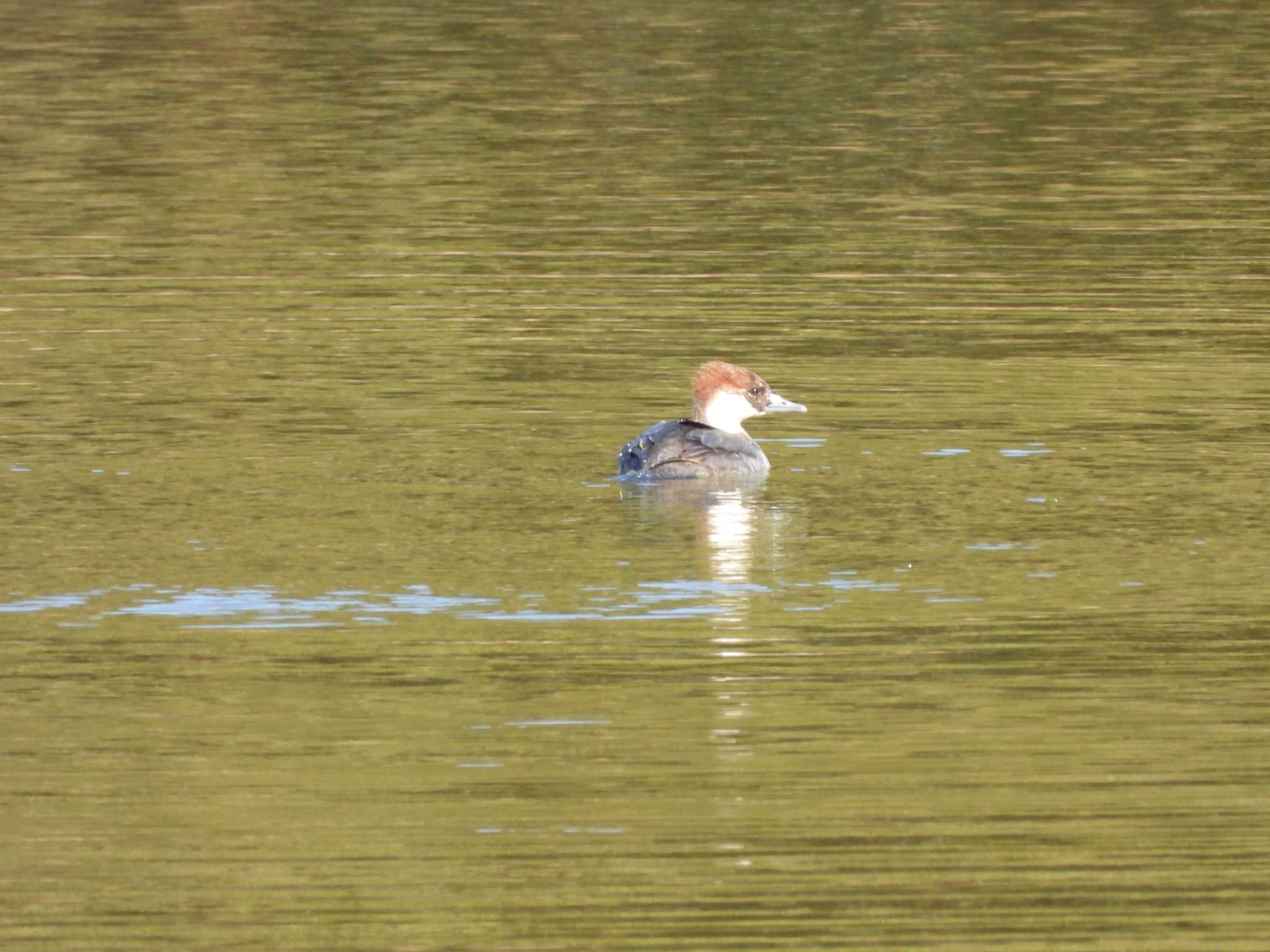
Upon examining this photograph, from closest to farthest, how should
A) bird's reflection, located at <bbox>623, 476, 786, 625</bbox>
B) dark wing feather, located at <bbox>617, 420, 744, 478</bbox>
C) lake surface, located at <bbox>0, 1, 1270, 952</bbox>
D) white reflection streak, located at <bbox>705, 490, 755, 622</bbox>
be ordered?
lake surface, located at <bbox>0, 1, 1270, 952</bbox> → bird's reflection, located at <bbox>623, 476, 786, 625</bbox> → white reflection streak, located at <bbox>705, 490, 755, 622</bbox> → dark wing feather, located at <bbox>617, 420, 744, 478</bbox>

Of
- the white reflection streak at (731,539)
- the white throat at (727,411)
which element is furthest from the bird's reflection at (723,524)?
the white throat at (727,411)

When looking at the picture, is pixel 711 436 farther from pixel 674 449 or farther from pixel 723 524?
pixel 723 524

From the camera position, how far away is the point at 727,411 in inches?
612

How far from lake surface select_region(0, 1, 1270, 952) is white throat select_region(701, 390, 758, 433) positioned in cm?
30

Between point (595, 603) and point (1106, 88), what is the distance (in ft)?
68.2

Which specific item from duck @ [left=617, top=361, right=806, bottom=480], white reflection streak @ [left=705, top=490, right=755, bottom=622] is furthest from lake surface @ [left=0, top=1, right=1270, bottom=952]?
duck @ [left=617, top=361, right=806, bottom=480]

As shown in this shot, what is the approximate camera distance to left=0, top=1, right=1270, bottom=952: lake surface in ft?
28.8

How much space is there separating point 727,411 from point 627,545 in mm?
2781

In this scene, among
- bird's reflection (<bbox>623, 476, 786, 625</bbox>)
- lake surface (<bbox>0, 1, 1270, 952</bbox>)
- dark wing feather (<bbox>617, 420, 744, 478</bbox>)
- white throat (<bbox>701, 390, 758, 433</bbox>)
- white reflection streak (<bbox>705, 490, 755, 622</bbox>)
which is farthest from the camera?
white throat (<bbox>701, 390, 758, 433</bbox>)

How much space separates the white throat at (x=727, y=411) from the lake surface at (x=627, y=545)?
0.99 ft

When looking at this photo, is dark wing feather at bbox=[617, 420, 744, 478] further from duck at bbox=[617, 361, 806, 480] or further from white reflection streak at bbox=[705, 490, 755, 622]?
white reflection streak at bbox=[705, 490, 755, 622]

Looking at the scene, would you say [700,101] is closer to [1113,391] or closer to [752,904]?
[1113,391]

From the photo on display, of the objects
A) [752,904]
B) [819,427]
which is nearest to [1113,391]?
[819,427]

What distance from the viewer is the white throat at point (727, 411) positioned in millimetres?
15500
